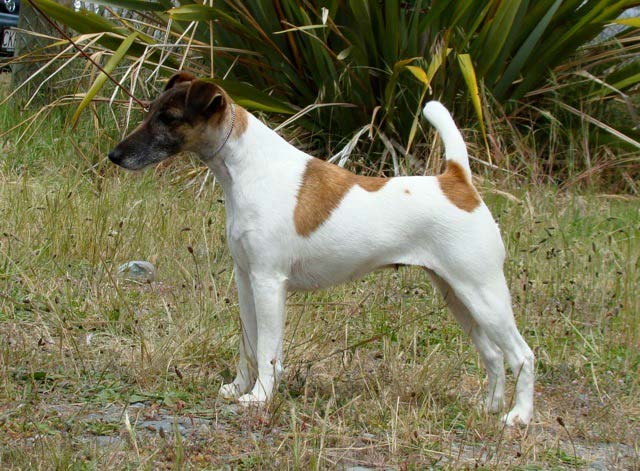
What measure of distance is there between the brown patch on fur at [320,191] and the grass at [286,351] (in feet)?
1.63

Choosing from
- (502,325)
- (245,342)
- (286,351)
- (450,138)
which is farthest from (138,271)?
(502,325)

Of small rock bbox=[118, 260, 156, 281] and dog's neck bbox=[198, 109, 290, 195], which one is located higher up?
dog's neck bbox=[198, 109, 290, 195]

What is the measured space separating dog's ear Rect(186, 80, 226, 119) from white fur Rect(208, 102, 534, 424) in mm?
142

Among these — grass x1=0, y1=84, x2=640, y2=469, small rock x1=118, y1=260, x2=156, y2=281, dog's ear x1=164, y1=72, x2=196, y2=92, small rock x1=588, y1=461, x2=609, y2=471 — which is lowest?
small rock x1=118, y1=260, x2=156, y2=281

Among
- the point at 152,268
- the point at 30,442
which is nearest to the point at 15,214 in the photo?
the point at 152,268

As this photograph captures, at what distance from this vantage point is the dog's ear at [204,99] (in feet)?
11.0

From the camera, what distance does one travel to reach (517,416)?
343cm

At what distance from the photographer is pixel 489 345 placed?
364cm

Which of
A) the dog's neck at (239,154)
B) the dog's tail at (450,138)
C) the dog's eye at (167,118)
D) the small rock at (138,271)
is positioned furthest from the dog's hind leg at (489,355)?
the small rock at (138,271)

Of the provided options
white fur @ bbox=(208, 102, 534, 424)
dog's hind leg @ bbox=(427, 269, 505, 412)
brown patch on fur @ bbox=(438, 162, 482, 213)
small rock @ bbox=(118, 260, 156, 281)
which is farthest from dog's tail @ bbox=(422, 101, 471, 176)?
small rock @ bbox=(118, 260, 156, 281)

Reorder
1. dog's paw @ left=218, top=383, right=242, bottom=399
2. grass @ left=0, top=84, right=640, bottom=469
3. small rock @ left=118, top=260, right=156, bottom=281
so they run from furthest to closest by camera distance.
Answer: small rock @ left=118, top=260, right=156, bottom=281 → dog's paw @ left=218, top=383, right=242, bottom=399 → grass @ left=0, top=84, right=640, bottom=469

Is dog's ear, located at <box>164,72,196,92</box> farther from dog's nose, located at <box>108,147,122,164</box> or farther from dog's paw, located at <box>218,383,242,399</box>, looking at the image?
dog's paw, located at <box>218,383,242,399</box>

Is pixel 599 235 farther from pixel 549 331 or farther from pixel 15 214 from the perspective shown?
A: pixel 15 214

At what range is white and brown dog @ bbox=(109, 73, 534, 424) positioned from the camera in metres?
3.38
